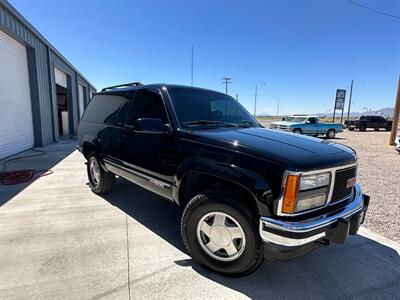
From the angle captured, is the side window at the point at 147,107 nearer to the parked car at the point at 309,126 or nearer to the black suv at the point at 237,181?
the black suv at the point at 237,181

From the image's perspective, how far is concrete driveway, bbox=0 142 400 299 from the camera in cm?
235

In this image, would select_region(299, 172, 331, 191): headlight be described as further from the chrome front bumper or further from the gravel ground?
the gravel ground

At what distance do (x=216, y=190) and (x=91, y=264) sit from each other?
1.58 m

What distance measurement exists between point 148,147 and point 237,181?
1.51 meters

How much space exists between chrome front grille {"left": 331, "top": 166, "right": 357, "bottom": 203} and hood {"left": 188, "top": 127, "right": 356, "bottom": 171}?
0.10 m

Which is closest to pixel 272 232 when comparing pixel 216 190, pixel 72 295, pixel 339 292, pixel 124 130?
pixel 216 190

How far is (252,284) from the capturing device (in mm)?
2473

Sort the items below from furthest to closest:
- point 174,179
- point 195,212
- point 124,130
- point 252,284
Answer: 1. point 124,130
2. point 174,179
3. point 195,212
4. point 252,284

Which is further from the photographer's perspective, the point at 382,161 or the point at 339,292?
the point at 382,161

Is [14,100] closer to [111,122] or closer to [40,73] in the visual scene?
[40,73]

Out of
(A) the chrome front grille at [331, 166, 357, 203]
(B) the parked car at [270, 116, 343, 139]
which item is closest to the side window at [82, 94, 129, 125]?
(A) the chrome front grille at [331, 166, 357, 203]

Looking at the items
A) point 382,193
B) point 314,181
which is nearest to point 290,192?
point 314,181

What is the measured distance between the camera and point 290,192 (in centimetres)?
207

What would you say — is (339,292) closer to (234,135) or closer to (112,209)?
(234,135)
